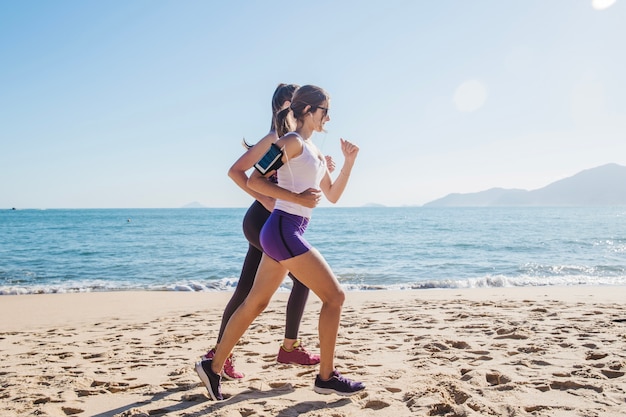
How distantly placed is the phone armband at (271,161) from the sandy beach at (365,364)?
1.47m

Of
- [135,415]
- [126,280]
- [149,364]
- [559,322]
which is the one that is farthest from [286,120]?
[126,280]

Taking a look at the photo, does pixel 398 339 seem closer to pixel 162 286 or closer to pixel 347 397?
pixel 347 397

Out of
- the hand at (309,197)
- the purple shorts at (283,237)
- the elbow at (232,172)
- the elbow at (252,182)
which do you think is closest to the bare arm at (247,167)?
the elbow at (232,172)

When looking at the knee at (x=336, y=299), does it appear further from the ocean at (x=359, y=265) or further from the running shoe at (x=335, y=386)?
the ocean at (x=359, y=265)

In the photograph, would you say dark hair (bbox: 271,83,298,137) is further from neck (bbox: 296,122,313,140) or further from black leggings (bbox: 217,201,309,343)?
black leggings (bbox: 217,201,309,343)

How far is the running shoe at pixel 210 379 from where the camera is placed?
296 cm

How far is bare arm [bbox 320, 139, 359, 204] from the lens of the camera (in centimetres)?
318

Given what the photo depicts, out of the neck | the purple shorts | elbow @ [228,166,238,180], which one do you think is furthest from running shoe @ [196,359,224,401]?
the neck

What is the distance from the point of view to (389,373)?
349 centimetres

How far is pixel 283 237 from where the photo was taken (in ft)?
8.90

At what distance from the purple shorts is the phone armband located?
27 centimetres

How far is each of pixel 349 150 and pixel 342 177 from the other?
0.21 metres

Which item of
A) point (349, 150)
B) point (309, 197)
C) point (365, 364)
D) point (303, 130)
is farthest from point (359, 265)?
point (309, 197)

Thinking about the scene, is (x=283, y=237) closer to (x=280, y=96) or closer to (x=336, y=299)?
(x=336, y=299)
